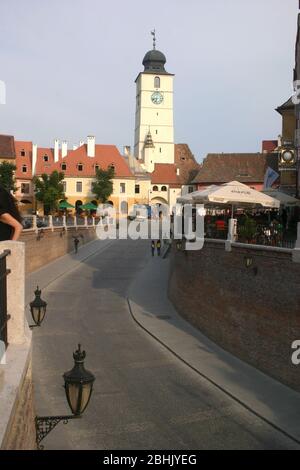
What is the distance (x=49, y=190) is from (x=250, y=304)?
179ft

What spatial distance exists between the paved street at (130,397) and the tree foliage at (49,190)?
144ft

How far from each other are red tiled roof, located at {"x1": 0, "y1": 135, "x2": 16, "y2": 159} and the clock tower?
2694cm

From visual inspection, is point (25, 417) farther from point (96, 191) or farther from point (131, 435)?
point (96, 191)

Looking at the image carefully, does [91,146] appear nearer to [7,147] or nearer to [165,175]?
[7,147]

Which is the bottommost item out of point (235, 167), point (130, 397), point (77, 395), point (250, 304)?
point (130, 397)

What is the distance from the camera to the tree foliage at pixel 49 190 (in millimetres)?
70938

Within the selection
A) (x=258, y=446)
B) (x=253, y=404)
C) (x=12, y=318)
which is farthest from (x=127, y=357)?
(x=12, y=318)

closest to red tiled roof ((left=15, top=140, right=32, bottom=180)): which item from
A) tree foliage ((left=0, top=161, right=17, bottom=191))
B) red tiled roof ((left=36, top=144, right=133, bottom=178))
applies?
red tiled roof ((left=36, top=144, right=133, bottom=178))

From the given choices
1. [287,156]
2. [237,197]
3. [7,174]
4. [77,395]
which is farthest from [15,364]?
[7,174]

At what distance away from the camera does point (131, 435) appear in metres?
13.3

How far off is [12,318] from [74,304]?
78.1ft

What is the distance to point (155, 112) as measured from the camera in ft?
339

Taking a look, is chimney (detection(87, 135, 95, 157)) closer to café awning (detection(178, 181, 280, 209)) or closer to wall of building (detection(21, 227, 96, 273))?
wall of building (detection(21, 227, 96, 273))

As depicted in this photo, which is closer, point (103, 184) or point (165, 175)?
point (103, 184)
